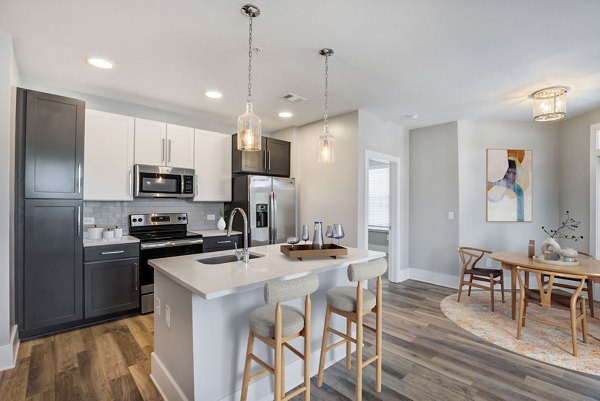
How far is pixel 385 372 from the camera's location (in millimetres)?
2312

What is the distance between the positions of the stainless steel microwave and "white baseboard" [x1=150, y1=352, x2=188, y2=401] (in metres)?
2.11

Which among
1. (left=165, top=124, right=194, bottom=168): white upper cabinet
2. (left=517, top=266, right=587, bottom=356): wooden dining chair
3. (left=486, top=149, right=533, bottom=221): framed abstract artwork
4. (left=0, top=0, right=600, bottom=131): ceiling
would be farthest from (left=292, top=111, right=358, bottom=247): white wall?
(left=486, top=149, right=533, bottom=221): framed abstract artwork

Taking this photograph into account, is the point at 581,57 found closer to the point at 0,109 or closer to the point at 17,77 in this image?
the point at 0,109

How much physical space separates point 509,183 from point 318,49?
3.77 m

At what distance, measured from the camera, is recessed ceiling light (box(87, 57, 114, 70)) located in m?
2.64

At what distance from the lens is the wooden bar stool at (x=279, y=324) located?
155cm

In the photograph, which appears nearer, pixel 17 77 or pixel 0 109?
pixel 0 109

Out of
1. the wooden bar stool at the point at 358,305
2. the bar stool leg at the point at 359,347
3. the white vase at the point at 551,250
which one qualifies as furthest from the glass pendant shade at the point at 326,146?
the white vase at the point at 551,250

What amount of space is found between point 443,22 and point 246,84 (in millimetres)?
1941

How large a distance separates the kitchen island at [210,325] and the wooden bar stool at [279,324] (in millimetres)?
149

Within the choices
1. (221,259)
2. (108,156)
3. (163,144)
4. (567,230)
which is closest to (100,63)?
(108,156)

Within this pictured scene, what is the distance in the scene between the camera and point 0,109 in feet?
7.43

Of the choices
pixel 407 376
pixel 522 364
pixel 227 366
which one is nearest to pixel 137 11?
pixel 227 366

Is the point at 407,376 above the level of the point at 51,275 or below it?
below
